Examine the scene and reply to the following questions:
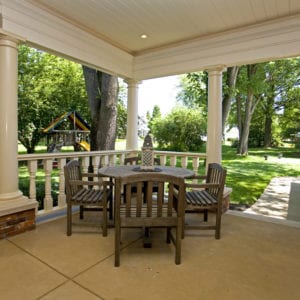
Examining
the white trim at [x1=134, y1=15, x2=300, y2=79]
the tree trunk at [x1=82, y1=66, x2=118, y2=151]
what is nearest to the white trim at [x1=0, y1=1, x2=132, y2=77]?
the white trim at [x1=134, y1=15, x2=300, y2=79]

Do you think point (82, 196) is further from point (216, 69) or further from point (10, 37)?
point (216, 69)

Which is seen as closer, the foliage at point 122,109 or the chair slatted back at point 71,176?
the chair slatted back at point 71,176

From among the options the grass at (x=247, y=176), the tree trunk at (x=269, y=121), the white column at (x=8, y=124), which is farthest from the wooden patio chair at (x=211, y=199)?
the tree trunk at (x=269, y=121)

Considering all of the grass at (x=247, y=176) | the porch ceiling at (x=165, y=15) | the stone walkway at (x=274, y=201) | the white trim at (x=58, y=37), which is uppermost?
the porch ceiling at (x=165, y=15)

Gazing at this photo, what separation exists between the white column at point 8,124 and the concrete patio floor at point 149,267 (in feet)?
1.65

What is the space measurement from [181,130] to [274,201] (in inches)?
203

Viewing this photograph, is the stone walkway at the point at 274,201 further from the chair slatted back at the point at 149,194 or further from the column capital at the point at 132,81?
the column capital at the point at 132,81

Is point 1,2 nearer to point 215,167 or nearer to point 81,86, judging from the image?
point 215,167

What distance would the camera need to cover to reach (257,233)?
2.97 metres

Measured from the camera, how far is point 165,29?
3559 millimetres

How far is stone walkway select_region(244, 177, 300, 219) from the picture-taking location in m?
5.24

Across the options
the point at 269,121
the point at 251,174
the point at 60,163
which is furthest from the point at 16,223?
the point at 269,121

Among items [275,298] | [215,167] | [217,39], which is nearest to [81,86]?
[217,39]

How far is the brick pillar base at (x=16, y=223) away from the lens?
105 inches
